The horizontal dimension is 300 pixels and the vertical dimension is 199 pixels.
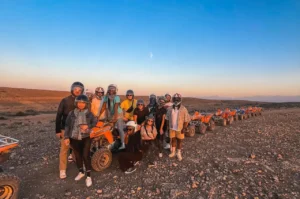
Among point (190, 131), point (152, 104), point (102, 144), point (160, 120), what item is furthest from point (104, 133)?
point (190, 131)

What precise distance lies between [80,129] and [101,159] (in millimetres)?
1594

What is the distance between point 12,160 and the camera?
7.59 meters

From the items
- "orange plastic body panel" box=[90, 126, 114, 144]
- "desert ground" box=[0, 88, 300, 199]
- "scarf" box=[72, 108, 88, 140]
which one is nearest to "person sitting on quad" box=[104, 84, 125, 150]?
"orange plastic body panel" box=[90, 126, 114, 144]

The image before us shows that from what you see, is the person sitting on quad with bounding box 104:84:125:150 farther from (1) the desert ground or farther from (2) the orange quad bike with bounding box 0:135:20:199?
(2) the orange quad bike with bounding box 0:135:20:199

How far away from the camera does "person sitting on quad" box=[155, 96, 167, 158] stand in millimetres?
7895

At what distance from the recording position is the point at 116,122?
→ 7.06 metres

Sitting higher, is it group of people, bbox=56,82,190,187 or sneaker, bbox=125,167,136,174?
group of people, bbox=56,82,190,187

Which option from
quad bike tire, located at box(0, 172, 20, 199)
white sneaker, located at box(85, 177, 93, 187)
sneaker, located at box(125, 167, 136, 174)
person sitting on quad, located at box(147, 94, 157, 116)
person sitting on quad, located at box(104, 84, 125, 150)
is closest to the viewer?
quad bike tire, located at box(0, 172, 20, 199)

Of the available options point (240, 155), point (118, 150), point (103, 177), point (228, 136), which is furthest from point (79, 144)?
point (228, 136)

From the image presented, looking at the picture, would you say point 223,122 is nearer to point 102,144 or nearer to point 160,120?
point 160,120

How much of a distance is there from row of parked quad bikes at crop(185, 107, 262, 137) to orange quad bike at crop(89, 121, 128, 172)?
5.76 m

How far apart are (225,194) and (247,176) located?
147 centimetres

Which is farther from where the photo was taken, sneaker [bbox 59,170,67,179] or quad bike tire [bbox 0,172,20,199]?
sneaker [bbox 59,170,67,179]

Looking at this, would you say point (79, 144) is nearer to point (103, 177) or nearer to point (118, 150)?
point (103, 177)
